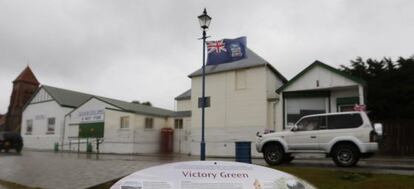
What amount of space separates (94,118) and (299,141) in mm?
24371

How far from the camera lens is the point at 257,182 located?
3.77 meters

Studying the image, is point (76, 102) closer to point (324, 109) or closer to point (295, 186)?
point (324, 109)

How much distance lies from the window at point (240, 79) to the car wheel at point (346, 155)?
1289 cm

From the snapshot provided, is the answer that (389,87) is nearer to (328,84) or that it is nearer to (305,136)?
(328,84)

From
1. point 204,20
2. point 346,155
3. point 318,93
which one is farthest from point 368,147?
point 318,93

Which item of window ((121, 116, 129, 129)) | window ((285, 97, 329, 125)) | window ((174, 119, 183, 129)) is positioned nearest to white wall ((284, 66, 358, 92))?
window ((285, 97, 329, 125))

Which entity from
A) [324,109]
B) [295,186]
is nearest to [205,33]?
[295,186]

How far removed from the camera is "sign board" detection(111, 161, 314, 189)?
12.3 ft

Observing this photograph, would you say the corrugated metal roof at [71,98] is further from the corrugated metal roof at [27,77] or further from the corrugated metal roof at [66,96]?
the corrugated metal roof at [27,77]

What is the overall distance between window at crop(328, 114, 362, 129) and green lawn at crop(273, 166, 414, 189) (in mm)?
3204

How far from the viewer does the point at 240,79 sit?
88.8ft

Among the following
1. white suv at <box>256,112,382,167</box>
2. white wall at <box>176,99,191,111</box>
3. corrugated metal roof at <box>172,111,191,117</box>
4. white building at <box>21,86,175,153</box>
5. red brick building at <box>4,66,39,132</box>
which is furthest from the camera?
red brick building at <box>4,66,39,132</box>

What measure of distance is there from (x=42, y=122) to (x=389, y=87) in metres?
33.8

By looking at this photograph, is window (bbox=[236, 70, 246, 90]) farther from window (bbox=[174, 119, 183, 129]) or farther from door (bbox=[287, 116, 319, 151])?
door (bbox=[287, 116, 319, 151])
